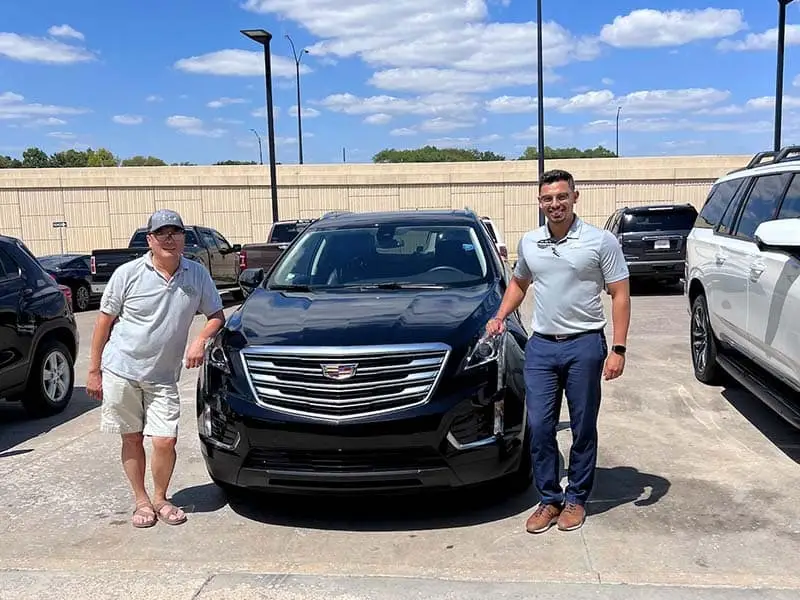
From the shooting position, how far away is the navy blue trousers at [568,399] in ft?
12.8

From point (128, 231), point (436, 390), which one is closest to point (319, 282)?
point (436, 390)

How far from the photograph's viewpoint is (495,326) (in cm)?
416

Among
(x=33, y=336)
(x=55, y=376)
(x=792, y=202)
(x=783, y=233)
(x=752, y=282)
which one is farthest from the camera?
(x=55, y=376)

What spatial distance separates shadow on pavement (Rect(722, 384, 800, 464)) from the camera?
5441mm

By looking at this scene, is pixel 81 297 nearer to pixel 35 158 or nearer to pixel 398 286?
pixel 398 286

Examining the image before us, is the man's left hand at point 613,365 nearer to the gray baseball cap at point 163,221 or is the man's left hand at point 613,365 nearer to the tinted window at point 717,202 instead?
the gray baseball cap at point 163,221

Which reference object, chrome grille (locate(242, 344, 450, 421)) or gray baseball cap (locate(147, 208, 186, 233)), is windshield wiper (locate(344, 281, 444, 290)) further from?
gray baseball cap (locate(147, 208, 186, 233))

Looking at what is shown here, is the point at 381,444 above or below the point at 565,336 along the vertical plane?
below

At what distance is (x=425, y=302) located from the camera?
15.3ft

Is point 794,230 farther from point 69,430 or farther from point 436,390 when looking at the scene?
point 69,430

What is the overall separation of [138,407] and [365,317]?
1.34 meters

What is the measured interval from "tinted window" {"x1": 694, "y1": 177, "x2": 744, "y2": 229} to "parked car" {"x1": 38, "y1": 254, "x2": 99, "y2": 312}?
463 inches

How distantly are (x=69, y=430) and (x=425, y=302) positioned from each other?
355 cm

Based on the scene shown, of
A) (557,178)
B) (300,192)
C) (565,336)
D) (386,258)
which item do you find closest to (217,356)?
(386,258)
